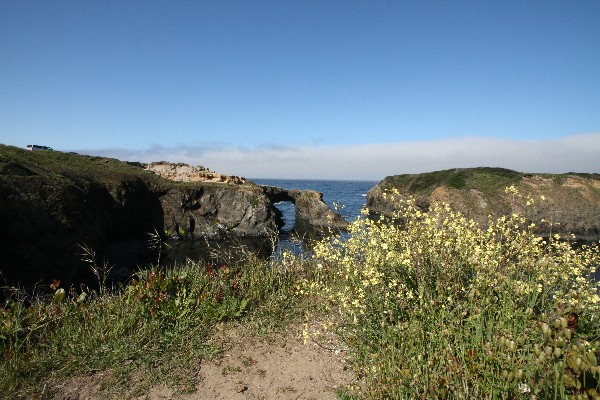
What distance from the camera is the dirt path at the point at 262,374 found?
16.7 ft

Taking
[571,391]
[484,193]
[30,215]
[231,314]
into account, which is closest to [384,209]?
[484,193]

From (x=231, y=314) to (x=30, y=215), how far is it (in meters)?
17.7

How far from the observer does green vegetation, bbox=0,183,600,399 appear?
380 cm

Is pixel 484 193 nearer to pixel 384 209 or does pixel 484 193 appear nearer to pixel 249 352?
pixel 384 209

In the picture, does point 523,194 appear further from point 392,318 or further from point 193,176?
point 193,176

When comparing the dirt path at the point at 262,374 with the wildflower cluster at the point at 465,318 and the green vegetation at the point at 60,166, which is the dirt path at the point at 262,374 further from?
the green vegetation at the point at 60,166

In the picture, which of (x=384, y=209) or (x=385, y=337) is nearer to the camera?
(x=385, y=337)

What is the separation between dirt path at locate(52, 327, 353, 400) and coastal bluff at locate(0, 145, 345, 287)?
3.69 metres

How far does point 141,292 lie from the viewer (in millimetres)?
7262

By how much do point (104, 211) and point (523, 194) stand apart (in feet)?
119

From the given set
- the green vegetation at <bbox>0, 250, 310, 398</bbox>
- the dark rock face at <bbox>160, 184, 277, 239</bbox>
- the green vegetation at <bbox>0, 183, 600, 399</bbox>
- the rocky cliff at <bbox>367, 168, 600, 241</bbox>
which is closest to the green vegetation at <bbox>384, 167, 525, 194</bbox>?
the rocky cliff at <bbox>367, 168, 600, 241</bbox>

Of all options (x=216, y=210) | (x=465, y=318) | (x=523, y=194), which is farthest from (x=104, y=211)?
(x=523, y=194)

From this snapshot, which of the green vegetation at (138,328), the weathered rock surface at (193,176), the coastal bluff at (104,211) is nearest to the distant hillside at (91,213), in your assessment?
the coastal bluff at (104,211)

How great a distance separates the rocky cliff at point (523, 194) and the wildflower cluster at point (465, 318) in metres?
22.2
